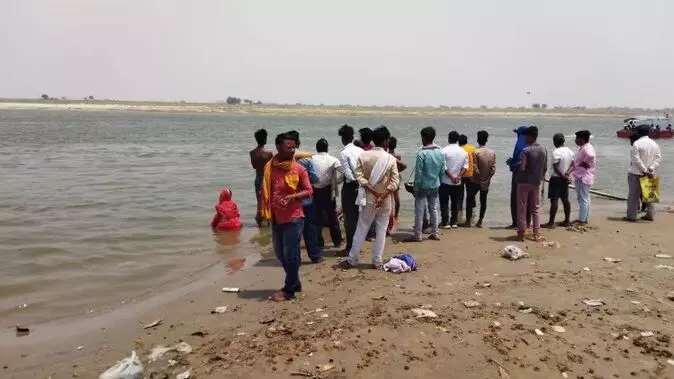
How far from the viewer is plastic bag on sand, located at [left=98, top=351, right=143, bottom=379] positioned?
15.1 feet

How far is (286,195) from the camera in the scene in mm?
6363

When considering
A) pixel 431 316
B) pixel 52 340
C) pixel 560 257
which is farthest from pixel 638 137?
pixel 52 340

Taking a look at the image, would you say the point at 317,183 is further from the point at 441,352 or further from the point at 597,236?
the point at 597,236

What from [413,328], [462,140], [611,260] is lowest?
[611,260]

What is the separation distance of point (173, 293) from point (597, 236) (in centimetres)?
726

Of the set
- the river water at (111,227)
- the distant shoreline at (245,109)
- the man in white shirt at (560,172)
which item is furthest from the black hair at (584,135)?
the distant shoreline at (245,109)

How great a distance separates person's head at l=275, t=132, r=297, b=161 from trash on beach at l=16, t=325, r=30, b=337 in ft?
11.5

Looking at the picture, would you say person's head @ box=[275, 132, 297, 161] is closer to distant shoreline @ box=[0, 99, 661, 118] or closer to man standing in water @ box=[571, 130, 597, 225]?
man standing in water @ box=[571, 130, 597, 225]

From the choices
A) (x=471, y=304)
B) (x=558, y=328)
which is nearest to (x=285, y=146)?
(x=471, y=304)

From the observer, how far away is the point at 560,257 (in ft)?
27.1

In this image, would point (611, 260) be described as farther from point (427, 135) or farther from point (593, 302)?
point (427, 135)

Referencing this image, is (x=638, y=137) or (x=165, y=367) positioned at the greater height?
(x=638, y=137)

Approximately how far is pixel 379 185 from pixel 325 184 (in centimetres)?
127

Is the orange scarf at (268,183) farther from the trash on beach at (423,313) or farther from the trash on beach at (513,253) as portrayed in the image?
the trash on beach at (513,253)
